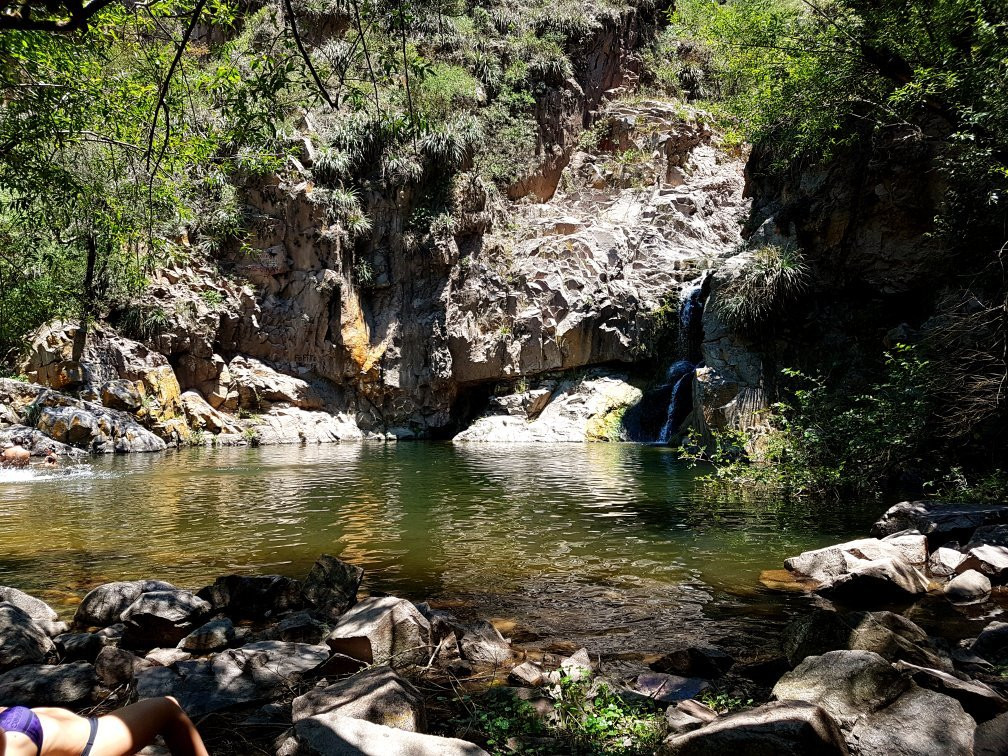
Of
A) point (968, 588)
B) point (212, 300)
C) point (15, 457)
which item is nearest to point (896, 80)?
point (968, 588)

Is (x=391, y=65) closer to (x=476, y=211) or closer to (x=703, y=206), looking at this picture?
(x=476, y=211)

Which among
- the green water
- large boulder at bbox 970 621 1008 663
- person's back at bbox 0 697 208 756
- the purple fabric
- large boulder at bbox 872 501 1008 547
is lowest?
the green water

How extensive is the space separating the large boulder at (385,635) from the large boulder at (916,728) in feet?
8.28

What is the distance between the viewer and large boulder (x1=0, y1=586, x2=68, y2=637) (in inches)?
174

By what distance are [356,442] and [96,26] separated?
2187cm

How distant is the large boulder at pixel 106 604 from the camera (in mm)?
4781

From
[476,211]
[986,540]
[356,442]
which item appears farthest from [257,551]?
[476,211]

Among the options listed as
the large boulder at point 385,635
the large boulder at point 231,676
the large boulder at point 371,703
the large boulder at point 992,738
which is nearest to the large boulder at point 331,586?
the large boulder at point 385,635

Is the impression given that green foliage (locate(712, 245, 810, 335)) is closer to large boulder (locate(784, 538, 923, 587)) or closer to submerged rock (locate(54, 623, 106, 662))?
large boulder (locate(784, 538, 923, 587))

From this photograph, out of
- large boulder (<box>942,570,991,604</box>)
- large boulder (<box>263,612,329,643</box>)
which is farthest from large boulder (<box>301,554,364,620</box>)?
large boulder (<box>942,570,991,604</box>)

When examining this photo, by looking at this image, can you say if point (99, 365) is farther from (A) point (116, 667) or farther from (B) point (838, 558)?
(B) point (838, 558)

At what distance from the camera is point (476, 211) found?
29.4m

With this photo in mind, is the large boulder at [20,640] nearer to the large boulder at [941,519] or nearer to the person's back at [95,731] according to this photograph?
the person's back at [95,731]

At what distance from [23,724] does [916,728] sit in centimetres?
327
